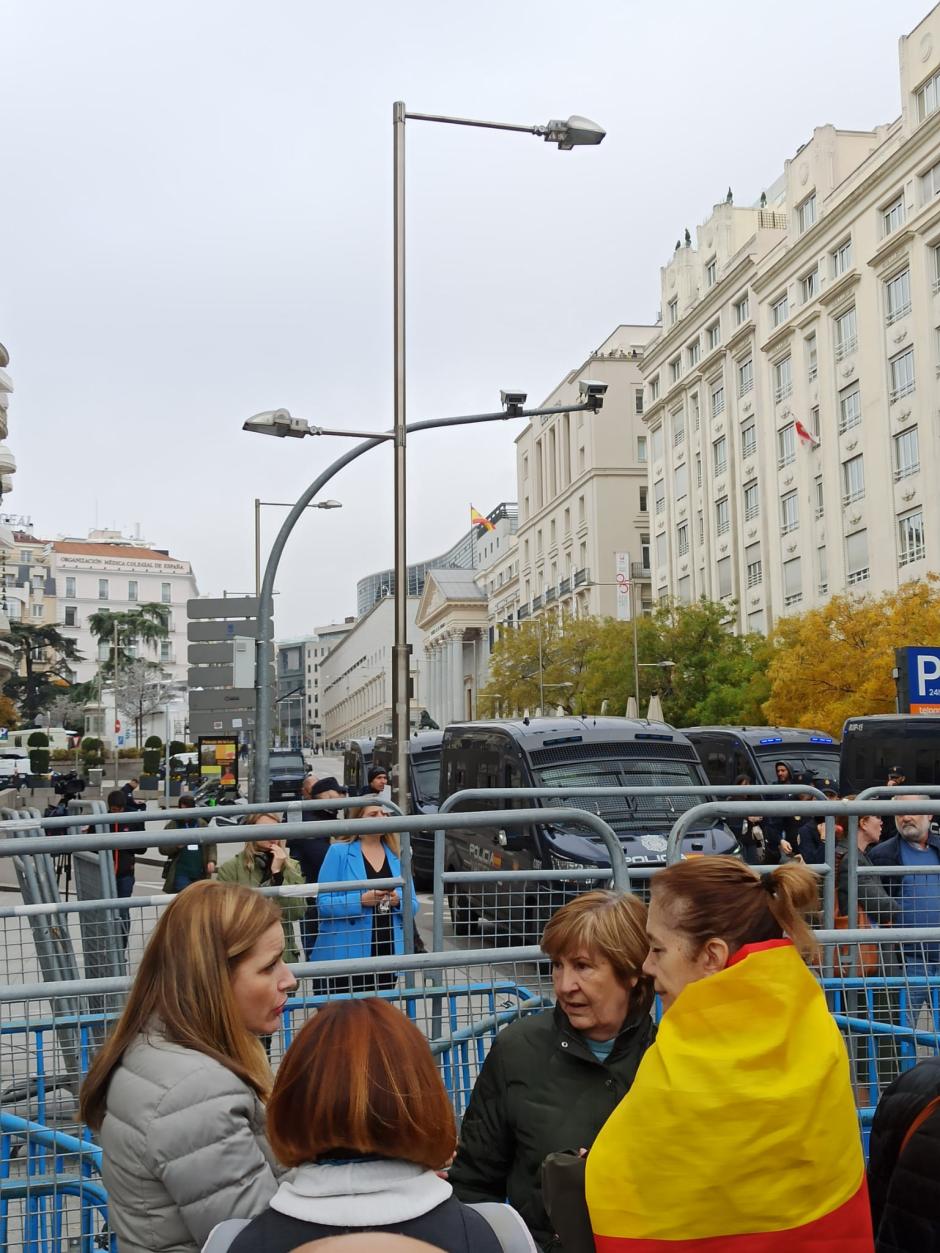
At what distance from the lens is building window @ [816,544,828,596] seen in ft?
171

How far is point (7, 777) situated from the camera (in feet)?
201

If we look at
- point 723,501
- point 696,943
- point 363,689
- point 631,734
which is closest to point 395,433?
point 631,734

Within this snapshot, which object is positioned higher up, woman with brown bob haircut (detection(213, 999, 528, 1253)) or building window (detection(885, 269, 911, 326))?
building window (detection(885, 269, 911, 326))

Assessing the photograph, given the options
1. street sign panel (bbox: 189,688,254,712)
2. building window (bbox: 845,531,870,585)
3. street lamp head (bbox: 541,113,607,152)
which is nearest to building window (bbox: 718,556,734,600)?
building window (bbox: 845,531,870,585)

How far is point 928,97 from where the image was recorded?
44594mm

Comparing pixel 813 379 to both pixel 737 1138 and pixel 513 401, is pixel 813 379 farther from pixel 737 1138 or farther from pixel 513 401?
pixel 737 1138

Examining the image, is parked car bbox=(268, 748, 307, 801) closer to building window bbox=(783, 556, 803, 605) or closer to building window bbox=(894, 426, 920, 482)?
building window bbox=(783, 556, 803, 605)

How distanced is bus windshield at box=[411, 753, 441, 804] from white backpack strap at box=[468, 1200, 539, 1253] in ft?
68.2

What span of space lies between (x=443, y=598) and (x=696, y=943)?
136682 millimetres

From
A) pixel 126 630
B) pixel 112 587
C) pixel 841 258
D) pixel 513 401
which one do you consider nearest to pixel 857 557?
pixel 841 258

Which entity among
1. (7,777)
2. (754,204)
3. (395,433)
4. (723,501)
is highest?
→ (754,204)

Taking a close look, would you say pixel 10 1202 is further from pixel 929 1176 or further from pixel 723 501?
pixel 723 501

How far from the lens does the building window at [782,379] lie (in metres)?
56.5

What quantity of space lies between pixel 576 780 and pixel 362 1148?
12.7m
